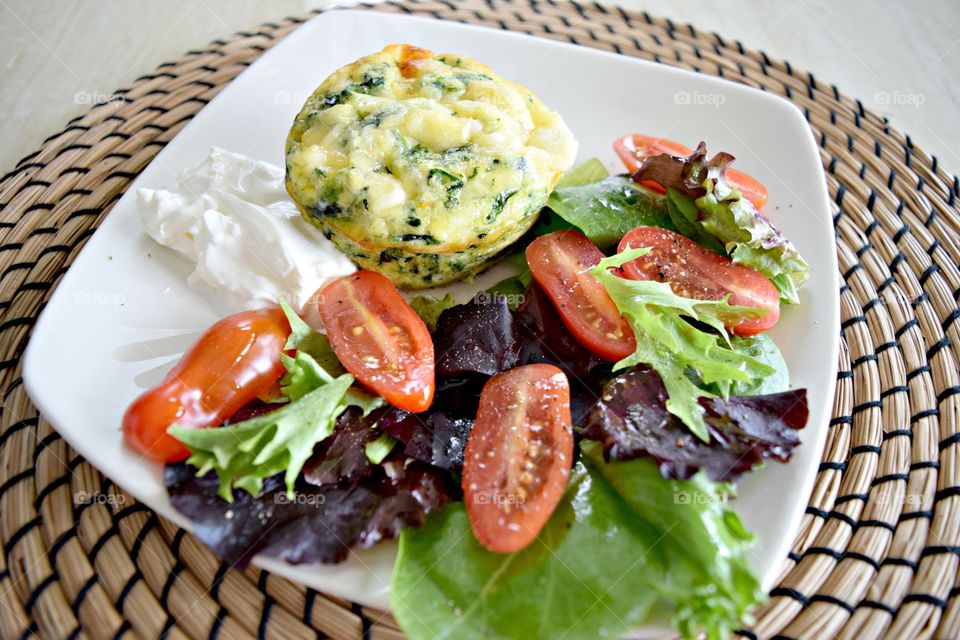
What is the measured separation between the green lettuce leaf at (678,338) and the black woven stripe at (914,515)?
2.55 ft

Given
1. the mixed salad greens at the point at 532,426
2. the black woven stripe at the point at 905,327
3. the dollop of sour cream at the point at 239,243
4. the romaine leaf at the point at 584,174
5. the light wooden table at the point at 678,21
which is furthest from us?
the light wooden table at the point at 678,21

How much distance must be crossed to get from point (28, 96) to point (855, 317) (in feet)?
16.6

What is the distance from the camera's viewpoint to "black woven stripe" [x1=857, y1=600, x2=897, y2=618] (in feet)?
9.45

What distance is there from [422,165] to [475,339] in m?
0.78

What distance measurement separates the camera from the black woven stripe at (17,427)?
10.6ft

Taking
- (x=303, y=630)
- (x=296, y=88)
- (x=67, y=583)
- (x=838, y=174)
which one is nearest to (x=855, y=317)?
(x=838, y=174)

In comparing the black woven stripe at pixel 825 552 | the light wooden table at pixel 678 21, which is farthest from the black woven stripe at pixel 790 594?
the light wooden table at pixel 678 21

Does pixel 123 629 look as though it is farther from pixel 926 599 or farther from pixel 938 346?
pixel 938 346

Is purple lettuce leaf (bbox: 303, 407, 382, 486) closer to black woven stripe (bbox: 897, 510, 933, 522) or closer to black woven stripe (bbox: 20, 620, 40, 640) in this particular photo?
black woven stripe (bbox: 20, 620, 40, 640)

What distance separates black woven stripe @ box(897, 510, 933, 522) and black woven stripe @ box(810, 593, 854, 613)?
463mm

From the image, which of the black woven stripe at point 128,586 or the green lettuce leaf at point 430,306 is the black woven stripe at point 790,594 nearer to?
the green lettuce leaf at point 430,306

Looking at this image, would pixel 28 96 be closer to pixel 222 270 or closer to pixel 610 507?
pixel 222 270

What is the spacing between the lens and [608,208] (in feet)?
12.5

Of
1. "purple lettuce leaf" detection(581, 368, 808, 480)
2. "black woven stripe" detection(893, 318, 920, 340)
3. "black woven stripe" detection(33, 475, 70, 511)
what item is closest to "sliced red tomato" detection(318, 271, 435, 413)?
"purple lettuce leaf" detection(581, 368, 808, 480)
